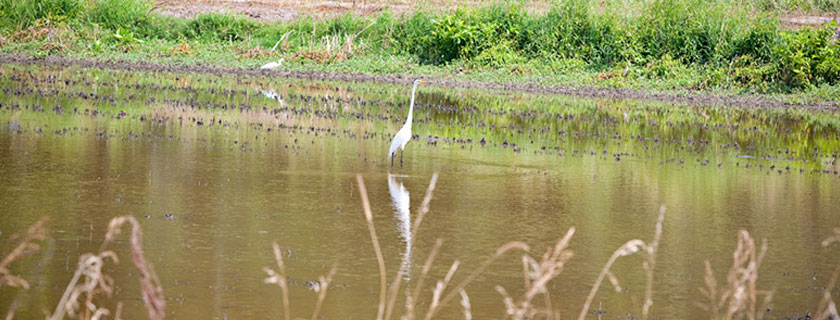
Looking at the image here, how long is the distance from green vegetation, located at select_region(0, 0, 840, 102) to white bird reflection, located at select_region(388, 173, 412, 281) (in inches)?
646

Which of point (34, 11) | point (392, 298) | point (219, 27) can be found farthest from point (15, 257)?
point (34, 11)

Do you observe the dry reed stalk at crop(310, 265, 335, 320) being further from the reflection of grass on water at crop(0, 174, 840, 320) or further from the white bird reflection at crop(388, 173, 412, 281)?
the white bird reflection at crop(388, 173, 412, 281)

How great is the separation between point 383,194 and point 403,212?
3.43ft

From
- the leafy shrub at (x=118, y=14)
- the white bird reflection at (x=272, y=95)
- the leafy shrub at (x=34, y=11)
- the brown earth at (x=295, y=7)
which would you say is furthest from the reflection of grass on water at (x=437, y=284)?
the brown earth at (x=295, y=7)

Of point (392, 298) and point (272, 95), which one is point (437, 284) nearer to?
point (392, 298)

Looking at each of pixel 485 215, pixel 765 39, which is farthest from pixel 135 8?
pixel 485 215

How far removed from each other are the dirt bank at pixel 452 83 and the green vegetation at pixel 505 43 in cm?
55

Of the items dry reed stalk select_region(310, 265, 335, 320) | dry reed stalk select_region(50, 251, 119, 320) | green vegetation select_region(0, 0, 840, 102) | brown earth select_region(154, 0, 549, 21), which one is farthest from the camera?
brown earth select_region(154, 0, 549, 21)

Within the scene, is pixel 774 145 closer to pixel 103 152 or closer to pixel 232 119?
pixel 232 119

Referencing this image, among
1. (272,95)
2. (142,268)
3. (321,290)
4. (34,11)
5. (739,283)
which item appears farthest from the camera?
(34,11)

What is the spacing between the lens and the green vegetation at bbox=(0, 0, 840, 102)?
27250 millimetres

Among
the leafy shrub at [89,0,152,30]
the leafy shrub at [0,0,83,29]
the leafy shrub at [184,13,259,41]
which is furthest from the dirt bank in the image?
the leafy shrub at [184,13,259,41]

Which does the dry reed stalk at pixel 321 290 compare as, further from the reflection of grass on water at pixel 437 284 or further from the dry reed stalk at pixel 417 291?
the dry reed stalk at pixel 417 291

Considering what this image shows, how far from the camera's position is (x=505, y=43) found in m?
30.4
